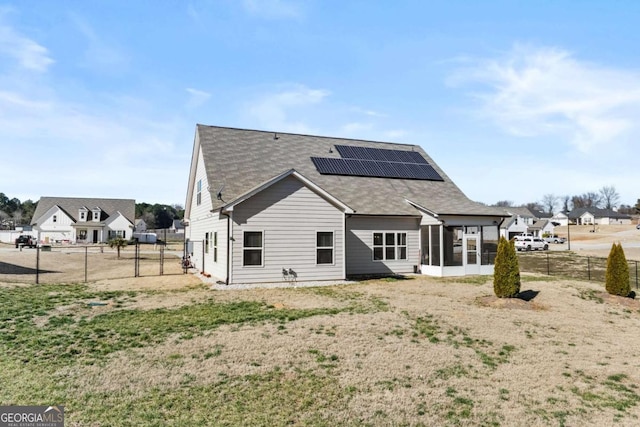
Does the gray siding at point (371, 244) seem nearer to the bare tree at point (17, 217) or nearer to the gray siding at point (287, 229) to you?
the gray siding at point (287, 229)

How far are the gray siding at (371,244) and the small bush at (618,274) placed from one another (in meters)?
8.28

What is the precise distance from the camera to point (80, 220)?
5744cm

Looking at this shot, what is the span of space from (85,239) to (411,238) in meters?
52.8

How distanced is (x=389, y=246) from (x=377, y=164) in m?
6.58

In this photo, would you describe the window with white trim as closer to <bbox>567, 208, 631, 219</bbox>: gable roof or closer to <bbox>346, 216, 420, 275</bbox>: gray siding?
<bbox>346, 216, 420, 275</bbox>: gray siding

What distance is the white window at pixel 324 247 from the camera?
56.7 ft

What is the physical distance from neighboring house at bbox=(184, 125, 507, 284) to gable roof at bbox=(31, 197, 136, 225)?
3851cm

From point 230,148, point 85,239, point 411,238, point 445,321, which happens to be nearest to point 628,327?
point 445,321

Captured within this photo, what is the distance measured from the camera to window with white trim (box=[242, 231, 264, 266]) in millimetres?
16094

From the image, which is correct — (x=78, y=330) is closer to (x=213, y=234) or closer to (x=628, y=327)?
(x=213, y=234)

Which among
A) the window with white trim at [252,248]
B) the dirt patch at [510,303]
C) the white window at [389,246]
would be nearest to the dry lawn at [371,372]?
the dirt patch at [510,303]

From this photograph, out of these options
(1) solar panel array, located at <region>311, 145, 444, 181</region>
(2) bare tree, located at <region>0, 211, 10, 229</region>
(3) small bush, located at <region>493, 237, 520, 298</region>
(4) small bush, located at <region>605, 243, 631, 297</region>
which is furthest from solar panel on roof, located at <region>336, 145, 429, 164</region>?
Answer: (2) bare tree, located at <region>0, 211, 10, 229</region>

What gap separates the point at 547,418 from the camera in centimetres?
555

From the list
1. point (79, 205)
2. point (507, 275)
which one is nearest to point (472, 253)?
point (507, 275)
